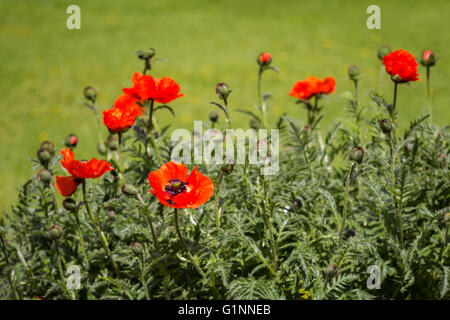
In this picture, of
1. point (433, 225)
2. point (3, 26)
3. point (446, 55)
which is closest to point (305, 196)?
point (433, 225)

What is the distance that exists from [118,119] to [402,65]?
92cm

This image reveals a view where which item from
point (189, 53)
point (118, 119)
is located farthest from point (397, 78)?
point (189, 53)

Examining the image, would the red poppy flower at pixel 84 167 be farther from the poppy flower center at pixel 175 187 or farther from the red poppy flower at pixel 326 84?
the red poppy flower at pixel 326 84

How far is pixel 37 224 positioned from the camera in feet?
6.17

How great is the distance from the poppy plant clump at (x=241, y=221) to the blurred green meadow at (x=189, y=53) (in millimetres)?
2312

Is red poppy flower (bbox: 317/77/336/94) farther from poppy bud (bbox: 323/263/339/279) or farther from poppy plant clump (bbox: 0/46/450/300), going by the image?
poppy bud (bbox: 323/263/339/279)

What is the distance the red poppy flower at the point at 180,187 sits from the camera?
4.14 ft

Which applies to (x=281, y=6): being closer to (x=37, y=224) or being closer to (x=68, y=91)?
(x=68, y=91)

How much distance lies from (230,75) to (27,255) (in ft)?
16.6

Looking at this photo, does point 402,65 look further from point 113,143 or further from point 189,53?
point 189,53

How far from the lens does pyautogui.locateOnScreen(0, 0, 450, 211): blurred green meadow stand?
533 cm

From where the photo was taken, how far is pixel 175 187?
130 cm

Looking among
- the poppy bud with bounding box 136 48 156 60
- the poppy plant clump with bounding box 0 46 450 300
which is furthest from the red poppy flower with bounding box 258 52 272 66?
the poppy bud with bounding box 136 48 156 60

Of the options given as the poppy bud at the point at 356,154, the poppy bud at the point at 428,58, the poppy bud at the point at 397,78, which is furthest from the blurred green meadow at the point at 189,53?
the poppy bud at the point at 356,154
